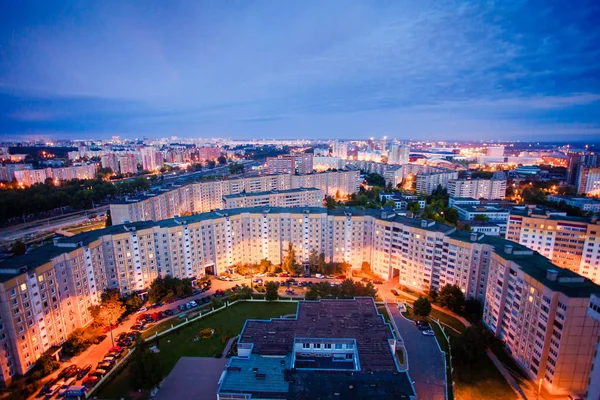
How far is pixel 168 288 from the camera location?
31406mm

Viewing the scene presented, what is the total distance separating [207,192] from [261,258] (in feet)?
96.0

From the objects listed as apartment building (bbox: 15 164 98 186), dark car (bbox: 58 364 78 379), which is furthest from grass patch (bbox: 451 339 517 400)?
apartment building (bbox: 15 164 98 186)

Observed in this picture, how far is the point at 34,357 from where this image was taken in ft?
70.5

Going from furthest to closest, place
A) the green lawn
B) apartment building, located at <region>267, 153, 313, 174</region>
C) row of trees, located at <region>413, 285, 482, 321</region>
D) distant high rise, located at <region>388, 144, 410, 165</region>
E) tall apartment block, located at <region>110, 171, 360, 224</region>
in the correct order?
distant high rise, located at <region>388, 144, 410, 165</region> → apartment building, located at <region>267, 153, 313, 174</region> → tall apartment block, located at <region>110, 171, 360, 224</region> → row of trees, located at <region>413, 285, 482, 321</region> → the green lawn

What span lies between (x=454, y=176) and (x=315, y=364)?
7968cm

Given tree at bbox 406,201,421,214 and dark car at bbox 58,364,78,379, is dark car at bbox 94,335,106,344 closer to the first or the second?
dark car at bbox 58,364,78,379

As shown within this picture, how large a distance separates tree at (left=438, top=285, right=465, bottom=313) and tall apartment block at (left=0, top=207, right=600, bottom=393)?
1217mm

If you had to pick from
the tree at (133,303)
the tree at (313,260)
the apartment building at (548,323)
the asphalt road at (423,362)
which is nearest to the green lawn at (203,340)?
the tree at (133,303)

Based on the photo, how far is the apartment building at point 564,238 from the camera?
32.6 meters

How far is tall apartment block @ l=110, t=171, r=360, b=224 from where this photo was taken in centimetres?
4578

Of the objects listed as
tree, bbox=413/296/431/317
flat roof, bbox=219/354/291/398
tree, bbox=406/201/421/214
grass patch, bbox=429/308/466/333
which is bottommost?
grass patch, bbox=429/308/466/333

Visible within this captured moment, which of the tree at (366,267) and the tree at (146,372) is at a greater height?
the tree at (146,372)

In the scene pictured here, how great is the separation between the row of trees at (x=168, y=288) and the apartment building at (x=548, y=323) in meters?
27.7

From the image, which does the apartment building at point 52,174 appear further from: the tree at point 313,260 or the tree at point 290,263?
the tree at point 313,260
